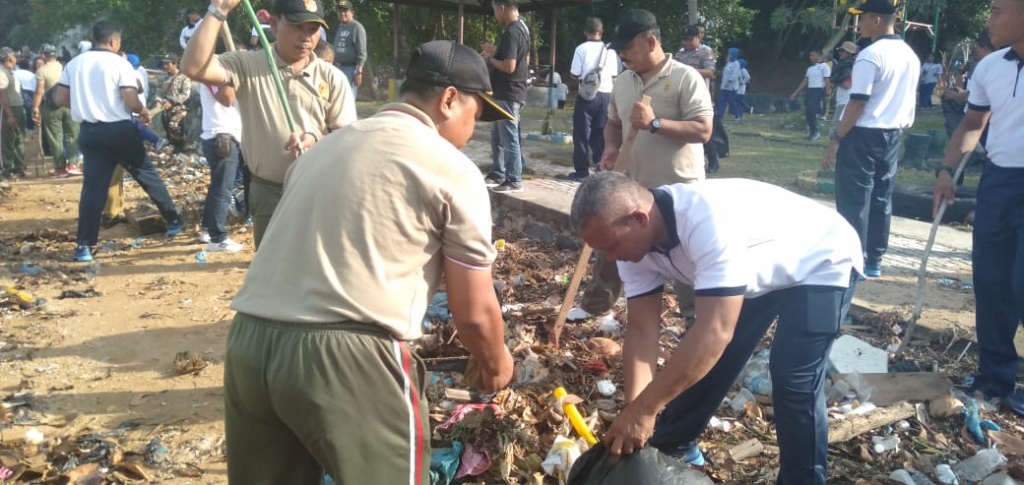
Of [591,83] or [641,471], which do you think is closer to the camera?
[641,471]

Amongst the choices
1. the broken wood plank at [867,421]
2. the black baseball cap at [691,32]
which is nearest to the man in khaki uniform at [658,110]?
the broken wood plank at [867,421]

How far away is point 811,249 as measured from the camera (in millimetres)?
2674

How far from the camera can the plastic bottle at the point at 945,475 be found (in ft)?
11.0

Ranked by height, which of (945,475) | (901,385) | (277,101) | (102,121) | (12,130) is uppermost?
(277,101)

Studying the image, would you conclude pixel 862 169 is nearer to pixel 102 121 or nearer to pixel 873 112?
pixel 873 112

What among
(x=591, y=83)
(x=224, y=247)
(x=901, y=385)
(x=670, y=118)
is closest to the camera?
(x=901, y=385)

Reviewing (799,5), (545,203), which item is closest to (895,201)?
(545,203)

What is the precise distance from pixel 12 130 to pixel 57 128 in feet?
1.94

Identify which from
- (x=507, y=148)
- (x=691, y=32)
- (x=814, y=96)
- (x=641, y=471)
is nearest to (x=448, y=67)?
(x=641, y=471)

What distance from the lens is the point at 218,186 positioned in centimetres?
674

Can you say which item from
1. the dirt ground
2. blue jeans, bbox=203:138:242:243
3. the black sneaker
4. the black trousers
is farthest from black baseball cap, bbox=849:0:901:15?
blue jeans, bbox=203:138:242:243

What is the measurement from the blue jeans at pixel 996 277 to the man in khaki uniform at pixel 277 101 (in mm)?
3633

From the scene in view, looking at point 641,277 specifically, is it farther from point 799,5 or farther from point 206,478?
point 799,5

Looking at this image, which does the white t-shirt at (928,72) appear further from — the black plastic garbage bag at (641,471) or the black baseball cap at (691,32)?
the black plastic garbage bag at (641,471)
